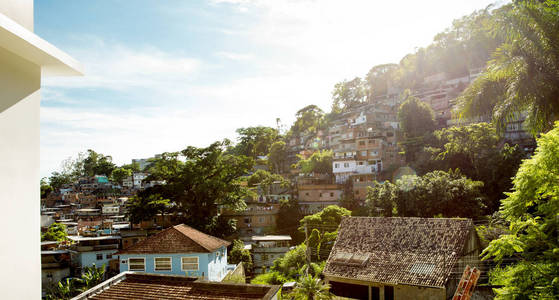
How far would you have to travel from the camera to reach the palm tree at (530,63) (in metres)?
9.27

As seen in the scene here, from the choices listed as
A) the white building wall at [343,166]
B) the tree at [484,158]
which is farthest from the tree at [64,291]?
the tree at [484,158]

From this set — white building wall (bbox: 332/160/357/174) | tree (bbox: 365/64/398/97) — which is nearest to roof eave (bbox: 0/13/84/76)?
white building wall (bbox: 332/160/357/174)

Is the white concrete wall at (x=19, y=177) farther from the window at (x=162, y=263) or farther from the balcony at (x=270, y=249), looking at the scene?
the balcony at (x=270, y=249)

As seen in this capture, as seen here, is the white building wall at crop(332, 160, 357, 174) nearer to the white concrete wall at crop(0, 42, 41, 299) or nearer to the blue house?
Result: the blue house

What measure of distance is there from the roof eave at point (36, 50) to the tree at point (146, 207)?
33.1 meters

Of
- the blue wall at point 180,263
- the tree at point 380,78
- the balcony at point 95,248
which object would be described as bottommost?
the balcony at point 95,248

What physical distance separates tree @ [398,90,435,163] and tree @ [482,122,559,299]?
35189 mm

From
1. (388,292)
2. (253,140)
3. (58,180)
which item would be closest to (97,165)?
(58,180)

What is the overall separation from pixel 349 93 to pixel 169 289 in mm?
67832

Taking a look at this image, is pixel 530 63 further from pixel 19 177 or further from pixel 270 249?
pixel 270 249

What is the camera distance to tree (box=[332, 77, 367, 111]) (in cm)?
7475

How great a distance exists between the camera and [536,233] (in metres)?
7.24

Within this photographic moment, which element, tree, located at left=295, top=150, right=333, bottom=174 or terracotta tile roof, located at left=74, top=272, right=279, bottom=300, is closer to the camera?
terracotta tile roof, located at left=74, top=272, right=279, bottom=300

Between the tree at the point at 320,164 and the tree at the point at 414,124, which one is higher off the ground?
the tree at the point at 414,124
